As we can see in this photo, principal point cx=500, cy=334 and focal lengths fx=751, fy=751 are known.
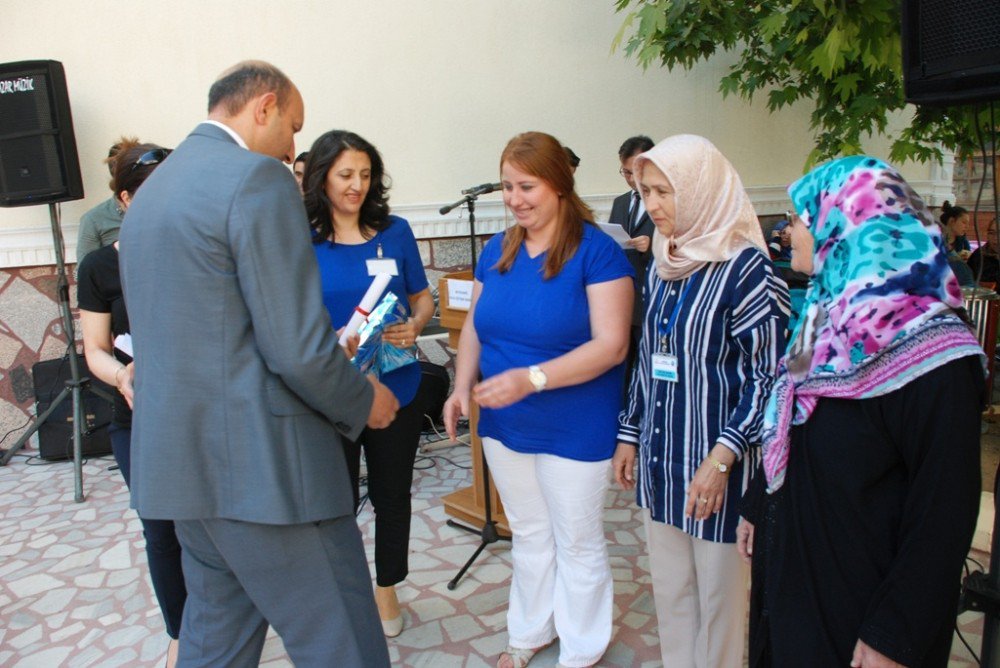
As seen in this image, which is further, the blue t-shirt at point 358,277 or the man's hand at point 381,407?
the blue t-shirt at point 358,277

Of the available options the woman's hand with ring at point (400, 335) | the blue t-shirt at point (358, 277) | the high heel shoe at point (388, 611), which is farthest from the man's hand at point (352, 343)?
the high heel shoe at point (388, 611)

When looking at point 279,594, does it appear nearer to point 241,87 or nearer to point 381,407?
point 381,407

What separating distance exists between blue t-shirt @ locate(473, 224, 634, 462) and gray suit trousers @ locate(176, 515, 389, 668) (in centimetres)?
69

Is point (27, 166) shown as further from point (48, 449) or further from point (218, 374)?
point (218, 374)

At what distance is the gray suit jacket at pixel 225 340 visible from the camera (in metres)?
1.56

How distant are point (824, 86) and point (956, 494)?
12.4 ft

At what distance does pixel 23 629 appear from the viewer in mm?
Result: 3119

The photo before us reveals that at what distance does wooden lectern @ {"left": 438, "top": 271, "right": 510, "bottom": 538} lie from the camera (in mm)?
3596

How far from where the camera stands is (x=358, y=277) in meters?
2.66

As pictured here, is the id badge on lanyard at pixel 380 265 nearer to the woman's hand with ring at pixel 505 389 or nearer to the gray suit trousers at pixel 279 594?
the woman's hand with ring at pixel 505 389

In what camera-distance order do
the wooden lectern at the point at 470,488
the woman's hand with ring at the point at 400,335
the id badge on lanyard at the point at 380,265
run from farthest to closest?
the wooden lectern at the point at 470,488
the id badge on lanyard at the point at 380,265
the woman's hand with ring at the point at 400,335

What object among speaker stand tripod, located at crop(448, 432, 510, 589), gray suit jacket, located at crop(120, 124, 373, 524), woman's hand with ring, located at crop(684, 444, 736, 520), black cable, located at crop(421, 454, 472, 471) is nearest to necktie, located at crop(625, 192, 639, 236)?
black cable, located at crop(421, 454, 472, 471)

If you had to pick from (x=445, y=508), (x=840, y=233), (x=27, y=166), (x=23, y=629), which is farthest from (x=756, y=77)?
(x=23, y=629)

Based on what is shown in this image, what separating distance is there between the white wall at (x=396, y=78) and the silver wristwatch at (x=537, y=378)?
12.7 feet
